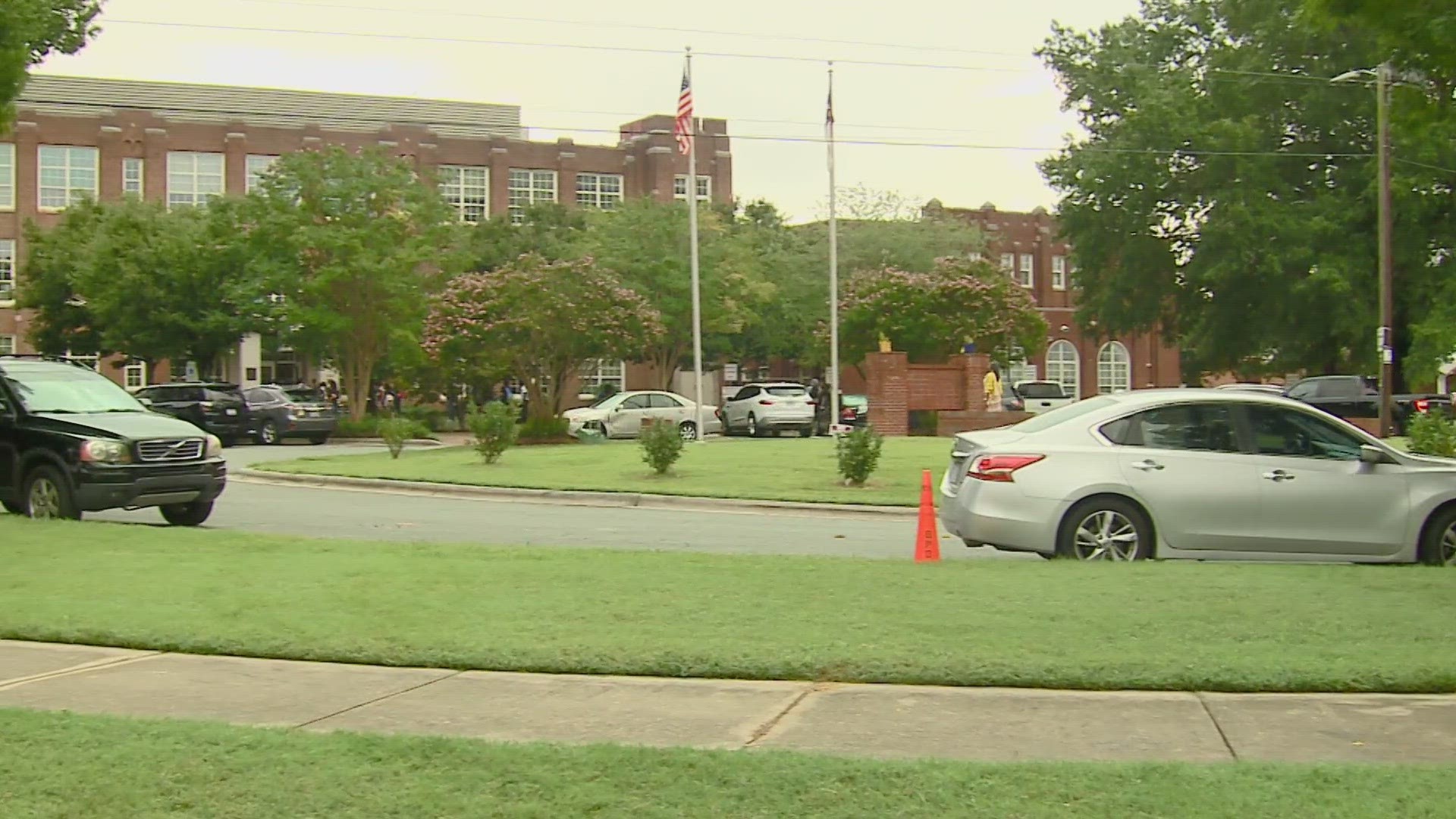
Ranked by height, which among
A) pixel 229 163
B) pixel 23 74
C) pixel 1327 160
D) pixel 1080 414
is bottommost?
pixel 1080 414

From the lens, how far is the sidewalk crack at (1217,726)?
5617mm

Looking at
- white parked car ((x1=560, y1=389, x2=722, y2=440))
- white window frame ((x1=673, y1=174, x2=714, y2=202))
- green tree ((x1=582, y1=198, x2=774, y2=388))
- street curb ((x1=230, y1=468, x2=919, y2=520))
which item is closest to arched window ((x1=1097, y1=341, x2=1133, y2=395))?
white window frame ((x1=673, y1=174, x2=714, y2=202))

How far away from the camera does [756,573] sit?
33.5ft

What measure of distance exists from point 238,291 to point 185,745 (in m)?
37.6

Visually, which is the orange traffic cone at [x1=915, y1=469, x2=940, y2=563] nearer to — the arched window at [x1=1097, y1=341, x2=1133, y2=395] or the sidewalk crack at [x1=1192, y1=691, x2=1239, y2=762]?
the sidewalk crack at [x1=1192, y1=691, x2=1239, y2=762]

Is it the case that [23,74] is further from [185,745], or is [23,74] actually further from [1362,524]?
[1362,524]

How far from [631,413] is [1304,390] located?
1817 centimetres

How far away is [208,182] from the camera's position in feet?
212

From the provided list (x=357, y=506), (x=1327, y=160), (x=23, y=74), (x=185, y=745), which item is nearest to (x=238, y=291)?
(x=357, y=506)

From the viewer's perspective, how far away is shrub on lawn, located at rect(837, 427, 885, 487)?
68.3 ft

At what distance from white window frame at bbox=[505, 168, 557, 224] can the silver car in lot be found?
196 ft

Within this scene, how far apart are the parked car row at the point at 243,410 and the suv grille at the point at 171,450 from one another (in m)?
21.8

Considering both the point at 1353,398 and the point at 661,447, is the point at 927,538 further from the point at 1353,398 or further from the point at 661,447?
the point at 1353,398

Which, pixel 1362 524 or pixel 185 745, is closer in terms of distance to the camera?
pixel 185 745
